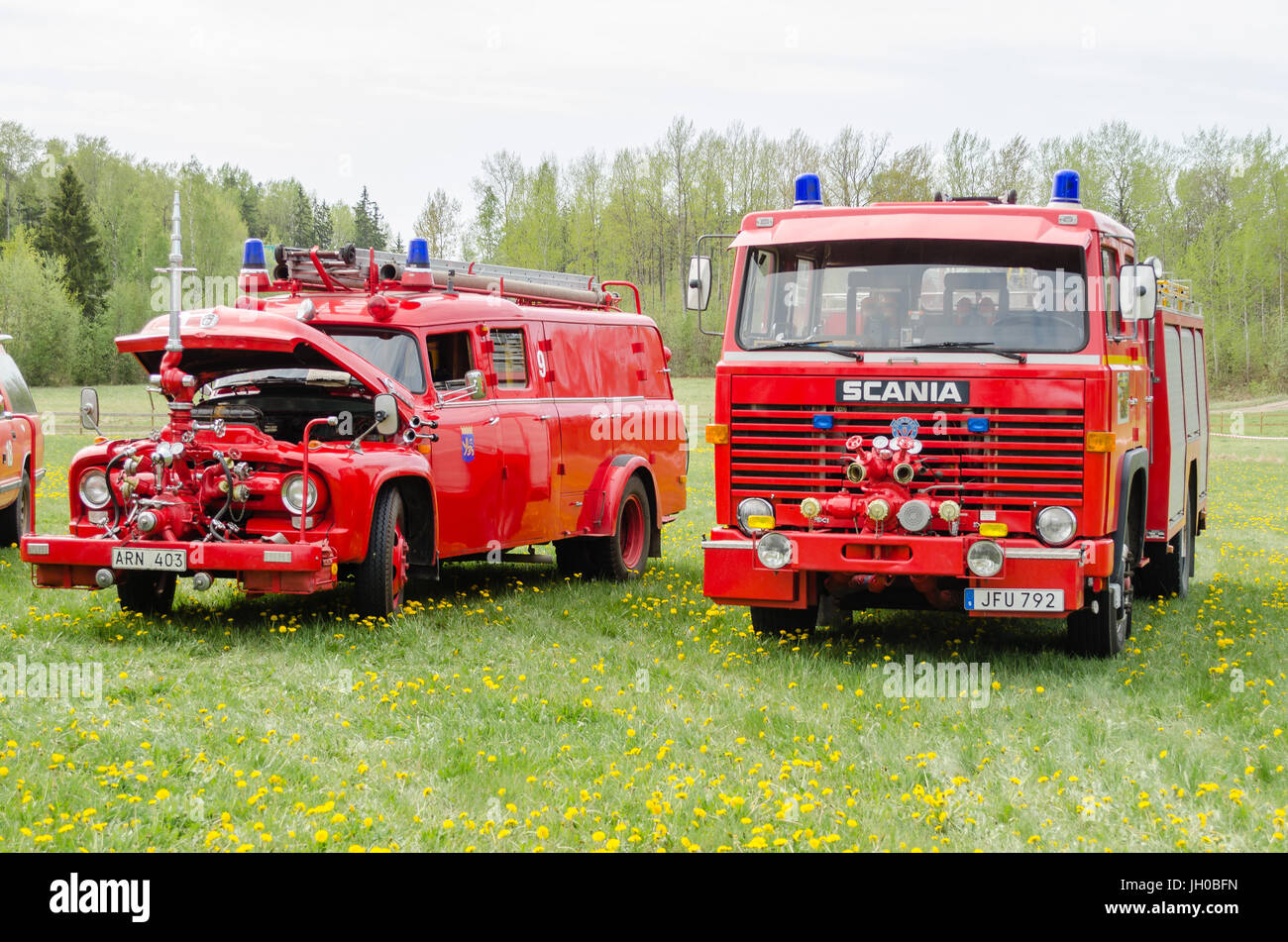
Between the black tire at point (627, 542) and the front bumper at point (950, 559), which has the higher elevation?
the front bumper at point (950, 559)

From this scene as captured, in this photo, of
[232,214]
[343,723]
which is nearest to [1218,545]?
[343,723]

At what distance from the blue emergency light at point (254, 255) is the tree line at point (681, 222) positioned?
45.3m

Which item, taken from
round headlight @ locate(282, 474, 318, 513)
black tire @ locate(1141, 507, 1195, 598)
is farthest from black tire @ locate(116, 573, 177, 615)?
black tire @ locate(1141, 507, 1195, 598)

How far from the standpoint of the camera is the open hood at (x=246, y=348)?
9.32 m

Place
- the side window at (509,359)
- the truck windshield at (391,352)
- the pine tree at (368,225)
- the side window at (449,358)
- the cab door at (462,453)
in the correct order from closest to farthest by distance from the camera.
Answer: the cab door at (462,453)
the truck windshield at (391,352)
the side window at (449,358)
the side window at (509,359)
the pine tree at (368,225)

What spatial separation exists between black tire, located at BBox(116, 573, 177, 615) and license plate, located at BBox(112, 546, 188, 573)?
881 millimetres

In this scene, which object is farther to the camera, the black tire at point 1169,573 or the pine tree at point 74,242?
the pine tree at point 74,242

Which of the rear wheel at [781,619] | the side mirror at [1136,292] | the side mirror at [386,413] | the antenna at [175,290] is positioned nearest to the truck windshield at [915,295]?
the side mirror at [1136,292]

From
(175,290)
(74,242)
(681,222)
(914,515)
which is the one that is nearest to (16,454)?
(175,290)

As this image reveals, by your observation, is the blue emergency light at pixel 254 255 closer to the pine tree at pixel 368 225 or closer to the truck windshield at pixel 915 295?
the truck windshield at pixel 915 295

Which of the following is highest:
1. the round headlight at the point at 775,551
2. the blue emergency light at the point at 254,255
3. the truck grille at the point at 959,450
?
the blue emergency light at the point at 254,255

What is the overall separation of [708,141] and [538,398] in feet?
172

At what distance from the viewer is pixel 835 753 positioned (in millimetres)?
6453

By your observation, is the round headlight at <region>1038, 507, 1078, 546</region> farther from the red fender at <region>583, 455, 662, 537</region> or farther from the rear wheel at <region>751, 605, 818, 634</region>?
the red fender at <region>583, 455, 662, 537</region>
